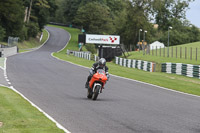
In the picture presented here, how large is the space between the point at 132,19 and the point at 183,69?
61023 millimetres

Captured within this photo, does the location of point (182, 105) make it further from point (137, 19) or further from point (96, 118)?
point (137, 19)

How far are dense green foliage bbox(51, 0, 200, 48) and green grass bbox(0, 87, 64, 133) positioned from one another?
3249 inches

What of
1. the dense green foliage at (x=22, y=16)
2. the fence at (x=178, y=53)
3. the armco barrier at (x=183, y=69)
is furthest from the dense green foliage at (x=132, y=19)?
the armco barrier at (x=183, y=69)

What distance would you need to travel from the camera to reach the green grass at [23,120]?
26.5ft

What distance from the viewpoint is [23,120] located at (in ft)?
29.7

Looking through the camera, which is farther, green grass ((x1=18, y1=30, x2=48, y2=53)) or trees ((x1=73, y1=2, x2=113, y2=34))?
trees ((x1=73, y1=2, x2=113, y2=34))

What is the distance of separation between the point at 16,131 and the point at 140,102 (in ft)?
23.7

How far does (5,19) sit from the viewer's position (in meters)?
80.2

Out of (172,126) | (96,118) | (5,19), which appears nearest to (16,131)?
(96,118)

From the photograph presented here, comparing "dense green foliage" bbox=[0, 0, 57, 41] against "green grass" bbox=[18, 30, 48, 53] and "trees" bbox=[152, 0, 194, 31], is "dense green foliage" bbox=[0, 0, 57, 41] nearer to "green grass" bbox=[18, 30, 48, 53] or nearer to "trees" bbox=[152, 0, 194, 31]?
"green grass" bbox=[18, 30, 48, 53]

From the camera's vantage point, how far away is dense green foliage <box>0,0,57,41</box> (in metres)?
78.1

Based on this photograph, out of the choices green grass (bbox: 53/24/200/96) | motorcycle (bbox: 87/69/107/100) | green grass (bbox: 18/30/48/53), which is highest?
Answer: green grass (bbox: 18/30/48/53)

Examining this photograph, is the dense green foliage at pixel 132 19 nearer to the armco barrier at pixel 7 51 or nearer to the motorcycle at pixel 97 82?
the armco barrier at pixel 7 51

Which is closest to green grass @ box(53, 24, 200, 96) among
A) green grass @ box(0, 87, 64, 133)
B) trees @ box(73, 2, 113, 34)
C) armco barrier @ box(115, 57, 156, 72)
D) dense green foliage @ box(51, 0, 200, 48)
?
armco barrier @ box(115, 57, 156, 72)
